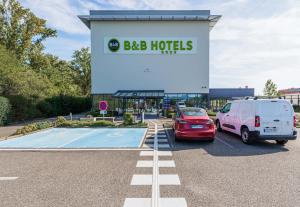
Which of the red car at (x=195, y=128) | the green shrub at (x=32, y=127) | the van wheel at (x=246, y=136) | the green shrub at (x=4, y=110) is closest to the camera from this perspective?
the van wheel at (x=246, y=136)

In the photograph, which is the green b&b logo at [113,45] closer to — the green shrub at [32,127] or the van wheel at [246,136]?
the green shrub at [32,127]

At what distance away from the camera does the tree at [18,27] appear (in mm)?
34438

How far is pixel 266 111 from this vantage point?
950cm

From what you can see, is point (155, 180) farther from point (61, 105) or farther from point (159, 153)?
point (61, 105)

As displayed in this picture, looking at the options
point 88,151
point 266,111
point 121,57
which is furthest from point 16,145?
point 121,57

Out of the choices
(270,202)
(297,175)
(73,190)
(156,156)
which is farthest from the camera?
(156,156)

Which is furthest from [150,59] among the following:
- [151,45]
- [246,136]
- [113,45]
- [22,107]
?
[246,136]

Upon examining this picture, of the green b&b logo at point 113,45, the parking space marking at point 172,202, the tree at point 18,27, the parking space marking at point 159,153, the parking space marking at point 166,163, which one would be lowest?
the parking space marking at point 172,202

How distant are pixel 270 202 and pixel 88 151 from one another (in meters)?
6.39

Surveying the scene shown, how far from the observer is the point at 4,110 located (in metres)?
19.6

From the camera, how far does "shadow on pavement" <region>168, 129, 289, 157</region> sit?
850 cm

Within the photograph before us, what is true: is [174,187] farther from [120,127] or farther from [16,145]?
[120,127]

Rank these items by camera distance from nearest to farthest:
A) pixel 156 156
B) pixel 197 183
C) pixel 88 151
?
pixel 197 183, pixel 156 156, pixel 88 151

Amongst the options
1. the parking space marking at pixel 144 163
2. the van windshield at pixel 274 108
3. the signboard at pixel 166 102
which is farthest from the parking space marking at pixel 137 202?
the signboard at pixel 166 102
